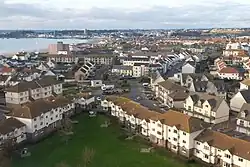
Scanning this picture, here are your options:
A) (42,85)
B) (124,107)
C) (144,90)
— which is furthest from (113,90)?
(124,107)

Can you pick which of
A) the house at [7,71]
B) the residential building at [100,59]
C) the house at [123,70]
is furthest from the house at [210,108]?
the residential building at [100,59]

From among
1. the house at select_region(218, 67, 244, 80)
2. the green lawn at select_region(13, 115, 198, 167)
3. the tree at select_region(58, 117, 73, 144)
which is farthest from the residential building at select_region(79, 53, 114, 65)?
the green lawn at select_region(13, 115, 198, 167)

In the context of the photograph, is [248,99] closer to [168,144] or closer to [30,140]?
[168,144]

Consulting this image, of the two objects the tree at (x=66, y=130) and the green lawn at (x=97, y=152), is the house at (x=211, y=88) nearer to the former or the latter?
the green lawn at (x=97, y=152)

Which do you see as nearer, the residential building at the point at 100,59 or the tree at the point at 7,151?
the tree at the point at 7,151

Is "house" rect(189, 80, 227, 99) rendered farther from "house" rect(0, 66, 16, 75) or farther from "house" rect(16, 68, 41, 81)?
"house" rect(0, 66, 16, 75)

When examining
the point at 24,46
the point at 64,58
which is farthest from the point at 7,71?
the point at 24,46

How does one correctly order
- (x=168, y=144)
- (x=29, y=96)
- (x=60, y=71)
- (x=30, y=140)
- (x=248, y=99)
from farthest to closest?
1. (x=60, y=71)
2. (x=29, y=96)
3. (x=248, y=99)
4. (x=30, y=140)
5. (x=168, y=144)
